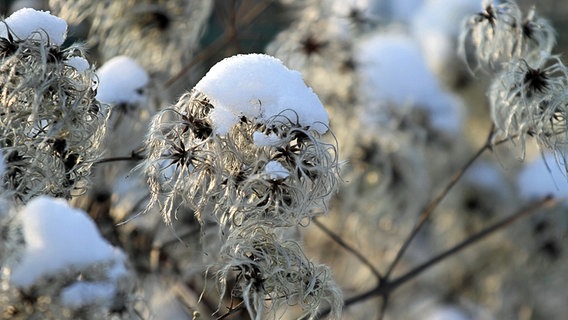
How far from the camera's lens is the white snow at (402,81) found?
8.57 ft

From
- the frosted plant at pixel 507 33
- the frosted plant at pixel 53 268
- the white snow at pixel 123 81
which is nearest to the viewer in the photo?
the frosted plant at pixel 53 268

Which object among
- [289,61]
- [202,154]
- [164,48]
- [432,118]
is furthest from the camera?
[432,118]

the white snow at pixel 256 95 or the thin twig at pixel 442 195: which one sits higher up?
the white snow at pixel 256 95

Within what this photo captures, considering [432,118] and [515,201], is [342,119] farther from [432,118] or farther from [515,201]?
[515,201]

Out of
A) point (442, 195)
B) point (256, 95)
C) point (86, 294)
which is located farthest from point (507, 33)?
point (86, 294)

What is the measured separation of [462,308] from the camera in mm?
3189

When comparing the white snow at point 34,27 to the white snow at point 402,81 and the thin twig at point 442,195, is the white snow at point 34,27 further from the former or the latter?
the white snow at point 402,81

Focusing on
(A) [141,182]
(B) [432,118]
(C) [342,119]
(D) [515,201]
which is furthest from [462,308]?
(A) [141,182]

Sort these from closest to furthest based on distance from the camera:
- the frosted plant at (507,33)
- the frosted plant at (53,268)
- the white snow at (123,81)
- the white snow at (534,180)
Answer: the frosted plant at (53,268), the frosted plant at (507,33), the white snow at (123,81), the white snow at (534,180)

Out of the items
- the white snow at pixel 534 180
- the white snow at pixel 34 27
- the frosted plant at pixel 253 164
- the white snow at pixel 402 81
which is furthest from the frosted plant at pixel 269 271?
the white snow at pixel 534 180

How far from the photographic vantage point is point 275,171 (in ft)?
3.87

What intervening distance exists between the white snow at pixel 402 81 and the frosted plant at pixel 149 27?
0.57 m

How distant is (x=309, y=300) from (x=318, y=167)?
0.65 feet

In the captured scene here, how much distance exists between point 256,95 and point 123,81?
0.64 m
